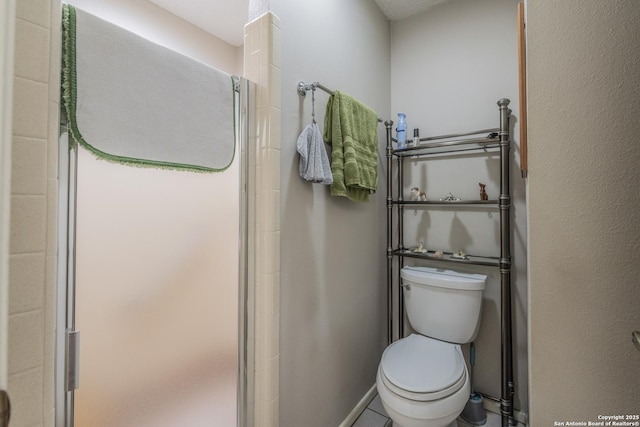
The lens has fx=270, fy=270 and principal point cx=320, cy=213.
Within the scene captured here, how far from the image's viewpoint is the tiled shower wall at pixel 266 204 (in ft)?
3.39

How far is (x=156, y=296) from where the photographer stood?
0.82 meters

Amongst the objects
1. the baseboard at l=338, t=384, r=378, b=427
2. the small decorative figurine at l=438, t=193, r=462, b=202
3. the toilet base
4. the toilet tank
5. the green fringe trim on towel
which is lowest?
the baseboard at l=338, t=384, r=378, b=427

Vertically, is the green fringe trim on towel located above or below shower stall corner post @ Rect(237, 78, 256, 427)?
above

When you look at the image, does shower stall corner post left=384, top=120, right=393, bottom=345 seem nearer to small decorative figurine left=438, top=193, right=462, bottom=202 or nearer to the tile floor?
small decorative figurine left=438, top=193, right=462, bottom=202

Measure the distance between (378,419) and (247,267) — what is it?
4.14ft

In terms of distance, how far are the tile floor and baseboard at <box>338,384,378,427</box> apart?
Result: 20 mm

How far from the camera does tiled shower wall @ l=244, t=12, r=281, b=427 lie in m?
1.03

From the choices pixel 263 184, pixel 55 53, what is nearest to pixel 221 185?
pixel 263 184

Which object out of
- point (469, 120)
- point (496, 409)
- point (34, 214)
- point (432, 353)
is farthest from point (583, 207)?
point (496, 409)

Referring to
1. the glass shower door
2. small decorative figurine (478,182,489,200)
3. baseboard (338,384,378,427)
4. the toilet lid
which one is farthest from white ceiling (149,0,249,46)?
baseboard (338,384,378,427)

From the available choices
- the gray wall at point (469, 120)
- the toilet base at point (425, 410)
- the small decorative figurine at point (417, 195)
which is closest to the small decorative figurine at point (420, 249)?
the gray wall at point (469, 120)

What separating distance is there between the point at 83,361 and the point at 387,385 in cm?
110

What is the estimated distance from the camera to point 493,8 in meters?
1.63

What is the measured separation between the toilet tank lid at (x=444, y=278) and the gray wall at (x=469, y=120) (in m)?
0.14
